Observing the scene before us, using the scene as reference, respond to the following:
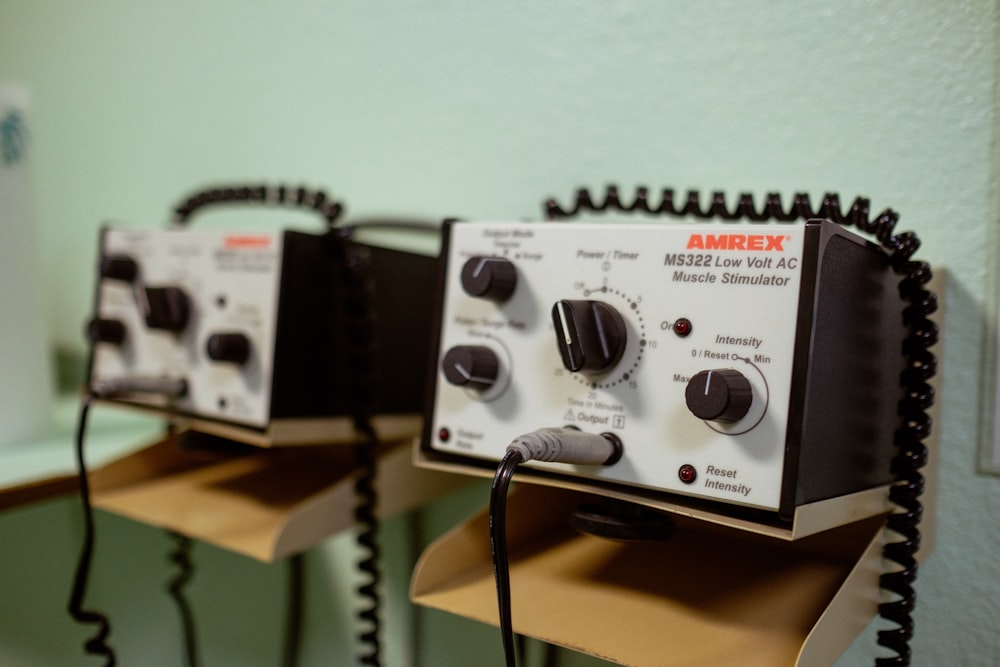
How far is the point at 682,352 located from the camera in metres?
0.49

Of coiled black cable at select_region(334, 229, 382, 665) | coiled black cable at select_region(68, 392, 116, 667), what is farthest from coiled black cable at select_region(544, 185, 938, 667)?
coiled black cable at select_region(68, 392, 116, 667)

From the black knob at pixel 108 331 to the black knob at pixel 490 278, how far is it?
1.50ft

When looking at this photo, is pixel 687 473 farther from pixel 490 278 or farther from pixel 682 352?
pixel 490 278

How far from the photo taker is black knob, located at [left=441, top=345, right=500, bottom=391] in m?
0.56

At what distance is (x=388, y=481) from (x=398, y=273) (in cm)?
21

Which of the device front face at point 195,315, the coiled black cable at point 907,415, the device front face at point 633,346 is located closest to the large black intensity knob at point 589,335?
the device front face at point 633,346

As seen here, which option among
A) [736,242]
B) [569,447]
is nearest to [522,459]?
[569,447]

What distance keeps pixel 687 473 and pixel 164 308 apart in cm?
52

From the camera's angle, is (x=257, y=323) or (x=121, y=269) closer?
(x=257, y=323)

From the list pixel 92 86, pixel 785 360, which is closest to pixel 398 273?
pixel 785 360

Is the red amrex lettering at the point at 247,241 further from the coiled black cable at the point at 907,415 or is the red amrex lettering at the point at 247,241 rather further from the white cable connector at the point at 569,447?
the coiled black cable at the point at 907,415

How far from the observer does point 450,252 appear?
0.60m

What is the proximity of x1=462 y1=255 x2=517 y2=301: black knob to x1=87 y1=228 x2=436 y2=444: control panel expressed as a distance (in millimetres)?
203

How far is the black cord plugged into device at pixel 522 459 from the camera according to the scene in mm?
481
